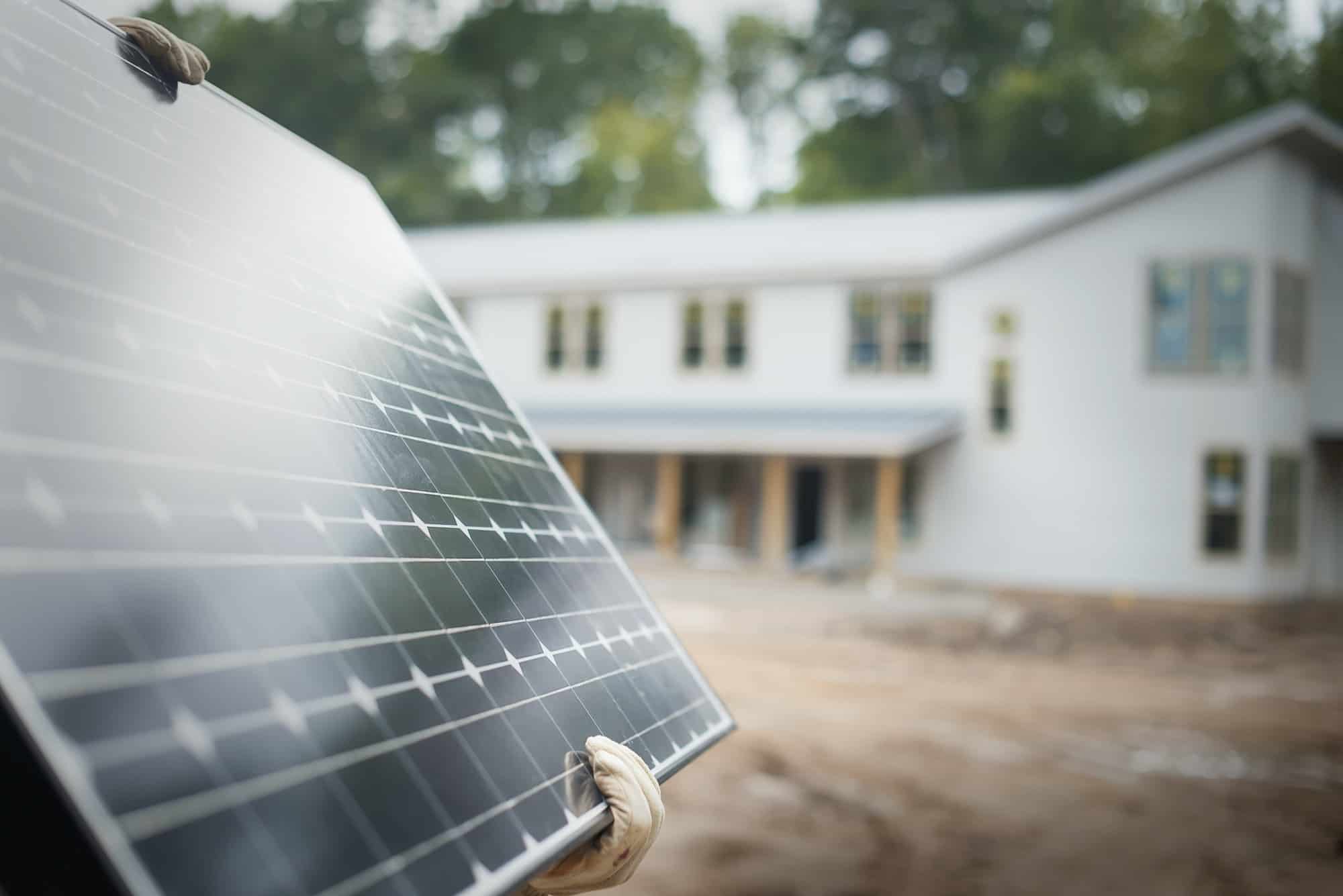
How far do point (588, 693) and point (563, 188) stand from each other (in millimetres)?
46295

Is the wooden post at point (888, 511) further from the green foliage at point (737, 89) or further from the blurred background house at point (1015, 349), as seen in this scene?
the green foliage at point (737, 89)

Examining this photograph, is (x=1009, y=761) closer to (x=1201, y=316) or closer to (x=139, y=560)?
(x=139, y=560)

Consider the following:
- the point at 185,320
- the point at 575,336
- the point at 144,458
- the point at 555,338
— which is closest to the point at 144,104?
the point at 185,320

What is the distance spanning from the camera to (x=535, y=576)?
269 centimetres

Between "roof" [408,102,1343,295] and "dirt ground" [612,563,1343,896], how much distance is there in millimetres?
8086

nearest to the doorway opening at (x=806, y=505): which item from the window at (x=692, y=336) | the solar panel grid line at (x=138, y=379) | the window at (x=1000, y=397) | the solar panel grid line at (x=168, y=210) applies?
the window at (x=692, y=336)

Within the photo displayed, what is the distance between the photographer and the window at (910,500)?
22.9 metres

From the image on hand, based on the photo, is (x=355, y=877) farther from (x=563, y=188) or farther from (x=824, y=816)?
(x=563, y=188)

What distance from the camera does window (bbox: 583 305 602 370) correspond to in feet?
85.6

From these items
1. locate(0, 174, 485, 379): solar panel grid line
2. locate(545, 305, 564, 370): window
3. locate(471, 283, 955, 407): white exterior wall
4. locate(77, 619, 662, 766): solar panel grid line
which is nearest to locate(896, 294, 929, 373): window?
locate(471, 283, 955, 407): white exterior wall

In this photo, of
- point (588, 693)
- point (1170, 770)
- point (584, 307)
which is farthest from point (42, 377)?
point (584, 307)

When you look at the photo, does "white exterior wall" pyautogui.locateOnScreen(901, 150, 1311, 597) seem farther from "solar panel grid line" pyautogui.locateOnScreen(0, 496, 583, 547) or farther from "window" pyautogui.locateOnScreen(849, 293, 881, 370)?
"solar panel grid line" pyautogui.locateOnScreen(0, 496, 583, 547)

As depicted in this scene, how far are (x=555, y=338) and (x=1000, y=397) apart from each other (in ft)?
34.8

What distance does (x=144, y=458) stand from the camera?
170 cm
